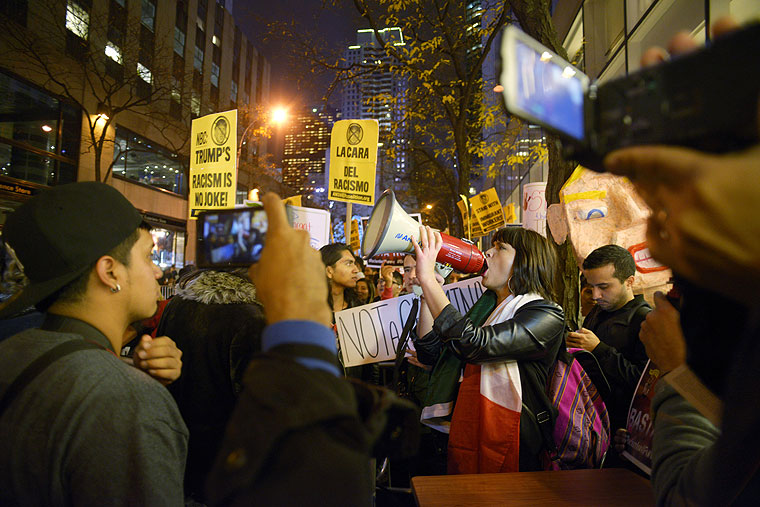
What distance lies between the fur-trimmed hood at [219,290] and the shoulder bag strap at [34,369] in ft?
3.51

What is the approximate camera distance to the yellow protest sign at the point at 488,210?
8984mm

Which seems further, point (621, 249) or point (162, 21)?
point (162, 21)

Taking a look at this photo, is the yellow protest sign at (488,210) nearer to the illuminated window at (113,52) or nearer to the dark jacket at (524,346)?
the dark jacket at (524,346)

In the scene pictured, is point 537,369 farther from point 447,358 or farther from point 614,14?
point 614,14

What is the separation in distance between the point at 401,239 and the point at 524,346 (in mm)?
1024

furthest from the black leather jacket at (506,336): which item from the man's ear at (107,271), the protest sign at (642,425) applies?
the man's ear at (107,271)

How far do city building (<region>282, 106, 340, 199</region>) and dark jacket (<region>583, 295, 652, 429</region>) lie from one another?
4.32 meters

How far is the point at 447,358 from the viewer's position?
279 cm

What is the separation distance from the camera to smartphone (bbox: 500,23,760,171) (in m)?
0.56

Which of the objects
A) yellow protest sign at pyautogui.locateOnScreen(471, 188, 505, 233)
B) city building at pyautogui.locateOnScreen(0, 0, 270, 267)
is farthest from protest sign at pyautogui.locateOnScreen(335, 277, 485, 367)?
city building at pyautogui.locateOnScreen(0, 0, 270, 267)

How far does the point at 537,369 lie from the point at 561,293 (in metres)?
2.53

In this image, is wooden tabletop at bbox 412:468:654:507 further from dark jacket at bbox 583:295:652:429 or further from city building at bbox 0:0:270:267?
city building at bbox 0:0:270:267

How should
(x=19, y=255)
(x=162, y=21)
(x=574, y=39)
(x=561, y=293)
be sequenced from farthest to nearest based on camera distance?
(x=162, y=21) → (x=574, y=39) → (x=561, y=293) → (x=19, y=255)

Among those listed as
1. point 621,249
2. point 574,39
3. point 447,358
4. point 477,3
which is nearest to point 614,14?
point 574,39
